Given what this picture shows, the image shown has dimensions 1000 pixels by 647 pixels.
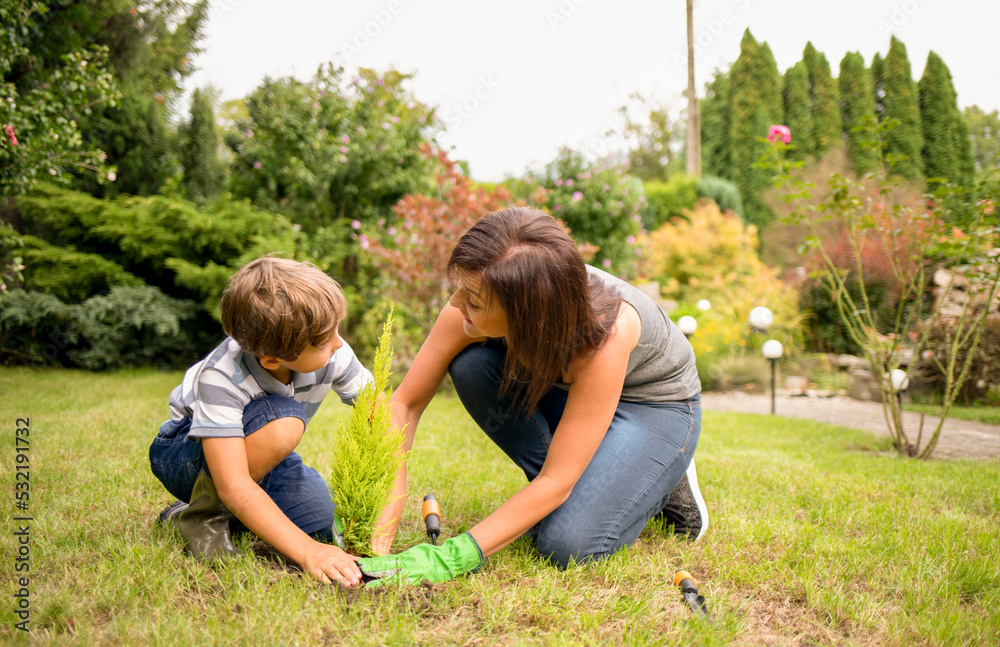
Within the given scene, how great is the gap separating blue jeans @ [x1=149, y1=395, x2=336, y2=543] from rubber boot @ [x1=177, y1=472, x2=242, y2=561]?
0.10 meters

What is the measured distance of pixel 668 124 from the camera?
25.7 m

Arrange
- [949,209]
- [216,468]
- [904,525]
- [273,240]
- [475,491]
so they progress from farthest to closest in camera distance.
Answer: [273,240] < [949,209] < [475,491] < [904,525] < [216,468]

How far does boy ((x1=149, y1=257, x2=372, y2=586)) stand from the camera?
1.76 metres

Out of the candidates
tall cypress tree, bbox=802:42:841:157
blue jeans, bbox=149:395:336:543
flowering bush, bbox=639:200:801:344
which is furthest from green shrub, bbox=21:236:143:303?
tall cypress tree, bbox=802:42:841:157

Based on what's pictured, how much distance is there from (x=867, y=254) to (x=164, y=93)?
1173 cm

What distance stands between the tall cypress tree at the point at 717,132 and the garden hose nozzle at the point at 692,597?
668 inches

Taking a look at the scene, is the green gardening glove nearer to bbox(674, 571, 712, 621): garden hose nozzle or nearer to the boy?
the boy

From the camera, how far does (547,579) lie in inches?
74.3

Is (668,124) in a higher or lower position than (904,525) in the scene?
higher

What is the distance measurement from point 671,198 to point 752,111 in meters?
3.86

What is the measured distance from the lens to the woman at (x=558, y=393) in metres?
1.75

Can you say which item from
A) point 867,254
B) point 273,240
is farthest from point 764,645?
point 867,254

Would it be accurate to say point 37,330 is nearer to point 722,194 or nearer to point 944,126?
point 722,194

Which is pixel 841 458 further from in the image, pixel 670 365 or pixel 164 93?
pixel 164 93
